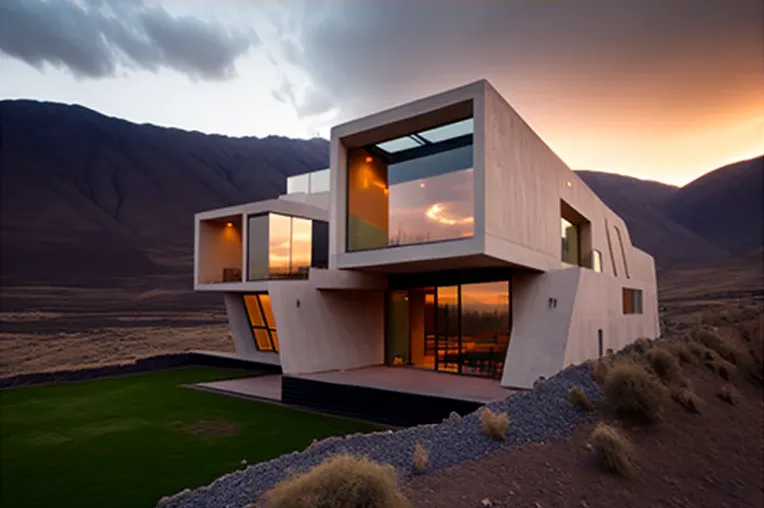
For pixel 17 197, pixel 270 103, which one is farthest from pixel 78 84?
pixel 17 197

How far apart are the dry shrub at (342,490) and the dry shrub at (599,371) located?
473 cm

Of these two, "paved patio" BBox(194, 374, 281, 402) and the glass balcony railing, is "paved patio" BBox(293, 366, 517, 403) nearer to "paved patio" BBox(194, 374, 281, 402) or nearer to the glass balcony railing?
"paved patio" BBox(194, 374, 281, 402)

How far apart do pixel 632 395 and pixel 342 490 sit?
14.8ft

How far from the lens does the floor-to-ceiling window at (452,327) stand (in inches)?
462

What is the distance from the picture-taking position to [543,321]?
34.8ft

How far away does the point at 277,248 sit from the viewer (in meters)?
15.6

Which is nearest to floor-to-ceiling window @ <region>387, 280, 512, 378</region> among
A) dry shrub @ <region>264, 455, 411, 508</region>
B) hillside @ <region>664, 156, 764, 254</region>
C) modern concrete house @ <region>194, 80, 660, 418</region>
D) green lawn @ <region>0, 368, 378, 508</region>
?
modern concrete house @ <region>194, 80, 660, 418</region>

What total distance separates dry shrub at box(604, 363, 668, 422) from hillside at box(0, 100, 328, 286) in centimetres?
2081

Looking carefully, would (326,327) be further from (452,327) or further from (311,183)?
(311,183)

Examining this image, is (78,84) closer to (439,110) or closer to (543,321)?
(439,110)

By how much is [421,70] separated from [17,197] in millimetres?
37117

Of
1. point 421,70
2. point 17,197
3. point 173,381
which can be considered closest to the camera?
point 421,70

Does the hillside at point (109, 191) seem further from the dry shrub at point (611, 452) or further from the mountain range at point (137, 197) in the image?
the dry shrub at point (611, 452)

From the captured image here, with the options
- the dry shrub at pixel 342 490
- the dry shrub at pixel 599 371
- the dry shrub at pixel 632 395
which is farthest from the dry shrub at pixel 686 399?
the dry shrub at pixel 342 490
